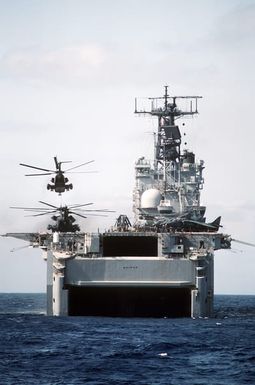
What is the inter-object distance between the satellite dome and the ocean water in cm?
1509

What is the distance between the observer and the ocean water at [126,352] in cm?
3869

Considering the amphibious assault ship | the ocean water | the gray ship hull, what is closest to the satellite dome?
the amphibious assault ship

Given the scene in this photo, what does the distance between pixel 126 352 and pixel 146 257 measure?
22010 mm

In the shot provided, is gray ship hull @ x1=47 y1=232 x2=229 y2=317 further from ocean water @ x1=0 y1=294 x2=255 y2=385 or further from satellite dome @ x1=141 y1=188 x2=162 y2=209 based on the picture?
satellite dome @ x1=141 y1=188 x2=162 y2=209

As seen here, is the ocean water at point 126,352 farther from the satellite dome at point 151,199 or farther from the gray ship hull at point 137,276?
the satellite dome at point 151,199

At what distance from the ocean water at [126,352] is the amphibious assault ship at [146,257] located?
300 cm

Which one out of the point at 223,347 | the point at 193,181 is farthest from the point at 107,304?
the point at 223,347

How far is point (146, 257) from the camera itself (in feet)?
222

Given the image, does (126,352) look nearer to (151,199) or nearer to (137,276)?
(137,276)

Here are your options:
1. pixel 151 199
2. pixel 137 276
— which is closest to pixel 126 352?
pixel 137 276

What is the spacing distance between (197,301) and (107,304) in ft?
28.8

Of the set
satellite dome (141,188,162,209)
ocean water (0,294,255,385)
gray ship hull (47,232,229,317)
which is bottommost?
ocean water (0,294,255,385)

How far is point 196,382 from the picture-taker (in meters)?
37.4

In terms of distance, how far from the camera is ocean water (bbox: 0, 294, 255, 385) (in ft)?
127
